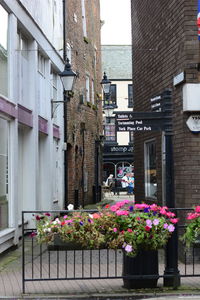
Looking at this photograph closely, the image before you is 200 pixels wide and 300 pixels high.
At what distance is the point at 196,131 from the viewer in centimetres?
979

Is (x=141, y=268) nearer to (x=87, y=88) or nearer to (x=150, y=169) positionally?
(x=150, y=169)

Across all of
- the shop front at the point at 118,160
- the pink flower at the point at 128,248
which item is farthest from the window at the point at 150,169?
the shop front at the point at 118,160

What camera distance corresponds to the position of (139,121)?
Result: 805 centimetres

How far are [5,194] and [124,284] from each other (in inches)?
173

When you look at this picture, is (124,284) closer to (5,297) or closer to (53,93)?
(5,297)

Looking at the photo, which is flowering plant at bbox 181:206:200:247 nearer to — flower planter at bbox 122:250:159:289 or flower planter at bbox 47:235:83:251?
flower planter at bbox 122:250:159:289

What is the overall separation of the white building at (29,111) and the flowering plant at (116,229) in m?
3.43

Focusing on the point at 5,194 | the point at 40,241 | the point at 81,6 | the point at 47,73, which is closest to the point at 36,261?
the point at 40,241

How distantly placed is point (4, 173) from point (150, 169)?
382 cm

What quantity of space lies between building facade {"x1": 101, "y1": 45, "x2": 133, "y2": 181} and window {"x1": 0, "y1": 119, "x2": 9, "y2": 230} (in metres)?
32.6

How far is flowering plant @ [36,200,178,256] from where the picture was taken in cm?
718

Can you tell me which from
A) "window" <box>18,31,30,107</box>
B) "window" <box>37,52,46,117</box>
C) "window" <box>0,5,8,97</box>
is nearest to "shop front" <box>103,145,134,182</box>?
"window" <box>37,52,46,117</box>

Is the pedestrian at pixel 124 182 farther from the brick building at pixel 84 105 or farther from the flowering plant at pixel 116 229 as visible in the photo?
the flowering plant at pixel 116 229

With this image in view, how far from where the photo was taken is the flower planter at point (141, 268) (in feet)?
24.1
